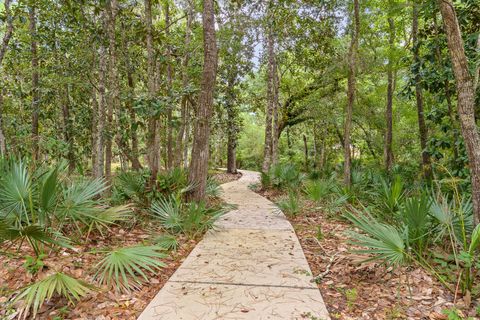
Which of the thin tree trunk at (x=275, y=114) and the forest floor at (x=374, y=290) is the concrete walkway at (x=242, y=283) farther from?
the thin tree trunk at (x=275, y=114)

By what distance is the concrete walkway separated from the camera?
103 inches

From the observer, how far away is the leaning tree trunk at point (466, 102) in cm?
327

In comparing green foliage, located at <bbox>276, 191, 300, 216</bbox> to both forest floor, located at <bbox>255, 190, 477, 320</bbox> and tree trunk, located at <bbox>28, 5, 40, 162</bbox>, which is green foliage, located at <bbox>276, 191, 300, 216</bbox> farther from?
tree trunk, located at <bbox>28, 5, 40, 162</bbox>

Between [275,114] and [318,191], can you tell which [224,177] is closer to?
[275,114]

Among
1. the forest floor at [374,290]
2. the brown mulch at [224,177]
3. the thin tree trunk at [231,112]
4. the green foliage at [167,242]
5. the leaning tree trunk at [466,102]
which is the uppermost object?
the thin tree trunk at [231,112]

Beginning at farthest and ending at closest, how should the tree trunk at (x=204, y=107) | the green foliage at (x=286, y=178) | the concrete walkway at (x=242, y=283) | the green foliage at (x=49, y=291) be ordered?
the green foliage at (x=286, y=178) < the tree trunk at (x=204, y=107) < the concrete walkway at (x=242, y=283) < the green foliage at (x=49, y=291)

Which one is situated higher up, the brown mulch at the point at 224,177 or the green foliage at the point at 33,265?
the brown mulch at the point at 224,177

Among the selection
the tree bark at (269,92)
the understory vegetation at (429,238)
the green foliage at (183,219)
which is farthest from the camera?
the tree bark at (269,92)

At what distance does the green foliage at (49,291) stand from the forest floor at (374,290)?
237 cm

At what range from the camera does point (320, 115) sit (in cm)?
1268

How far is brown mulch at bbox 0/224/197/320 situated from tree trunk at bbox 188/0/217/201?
206 cm

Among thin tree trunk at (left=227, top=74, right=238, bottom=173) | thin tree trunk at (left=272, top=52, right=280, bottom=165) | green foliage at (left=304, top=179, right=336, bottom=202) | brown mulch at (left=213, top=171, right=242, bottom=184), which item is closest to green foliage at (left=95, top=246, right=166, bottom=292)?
green foliage at (left=304, top=179, right=336, bottom=202)

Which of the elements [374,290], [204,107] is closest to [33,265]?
[374,290]

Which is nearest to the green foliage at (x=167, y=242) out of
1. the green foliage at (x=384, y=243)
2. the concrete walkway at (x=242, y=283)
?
the concrete walkway at (x=242, y=283)
